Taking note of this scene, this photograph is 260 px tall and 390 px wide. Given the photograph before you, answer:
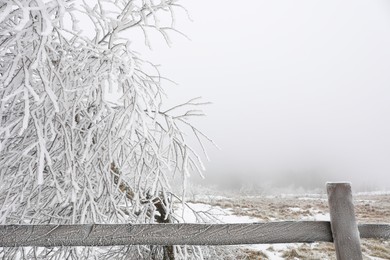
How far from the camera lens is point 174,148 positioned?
10.5 feet

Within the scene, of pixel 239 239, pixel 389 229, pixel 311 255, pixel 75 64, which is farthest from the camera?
pixel 311 255

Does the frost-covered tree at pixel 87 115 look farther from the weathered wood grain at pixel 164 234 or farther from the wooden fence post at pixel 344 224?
the wooden fence post at pixel 344 224

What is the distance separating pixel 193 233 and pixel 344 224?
0.95m

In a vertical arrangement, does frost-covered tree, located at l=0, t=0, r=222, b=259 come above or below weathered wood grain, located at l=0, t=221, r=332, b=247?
above

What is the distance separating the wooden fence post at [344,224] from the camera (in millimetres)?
1935

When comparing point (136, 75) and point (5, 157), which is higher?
point (136, 75)

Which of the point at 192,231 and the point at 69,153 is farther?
the point at 69,153

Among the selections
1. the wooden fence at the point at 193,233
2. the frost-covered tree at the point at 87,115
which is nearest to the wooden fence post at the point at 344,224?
the wooden fence at the point at 193,233

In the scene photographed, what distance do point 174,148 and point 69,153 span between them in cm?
101

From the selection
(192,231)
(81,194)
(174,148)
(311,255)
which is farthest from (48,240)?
(311,255)

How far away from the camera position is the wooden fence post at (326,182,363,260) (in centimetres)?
193

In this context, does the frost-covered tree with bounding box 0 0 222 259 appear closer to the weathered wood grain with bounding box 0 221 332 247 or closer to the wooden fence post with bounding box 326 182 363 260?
the weathered wood grain with bounding box 0 221 332 247

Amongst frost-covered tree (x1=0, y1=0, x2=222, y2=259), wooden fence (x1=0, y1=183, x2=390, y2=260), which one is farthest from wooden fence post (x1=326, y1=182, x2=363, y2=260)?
frost-covered tree (x1=0, y1=0, x2=222, y2=259)

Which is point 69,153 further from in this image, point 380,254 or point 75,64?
point 380,254
